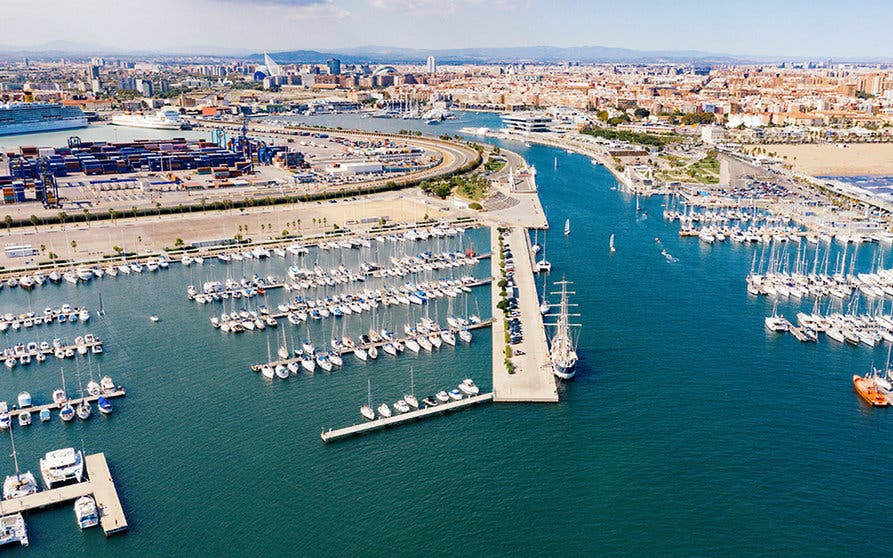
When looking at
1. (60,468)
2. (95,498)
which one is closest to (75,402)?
(60,468)

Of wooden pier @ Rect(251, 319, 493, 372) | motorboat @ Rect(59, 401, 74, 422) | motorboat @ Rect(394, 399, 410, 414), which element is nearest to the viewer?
motorboat @ Rect(59, 401, 74, 422)

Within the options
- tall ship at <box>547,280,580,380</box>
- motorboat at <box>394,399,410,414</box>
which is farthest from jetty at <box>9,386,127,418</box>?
tall ship at <box>547,280,580,380</box>

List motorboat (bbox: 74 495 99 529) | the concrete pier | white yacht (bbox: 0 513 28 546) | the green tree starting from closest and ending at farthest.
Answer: white yacht (bbox: 0 513 28 546), motorboat (bbox: 74 495 99 529), the concrete pier, the green tree

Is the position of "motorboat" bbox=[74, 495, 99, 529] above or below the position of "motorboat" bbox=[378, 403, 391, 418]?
below

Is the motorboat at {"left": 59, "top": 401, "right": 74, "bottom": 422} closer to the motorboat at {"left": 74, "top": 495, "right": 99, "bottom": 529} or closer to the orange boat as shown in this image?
the motorboat at {"left": 74, "top": 495, "right": 99, "bottom": 529}

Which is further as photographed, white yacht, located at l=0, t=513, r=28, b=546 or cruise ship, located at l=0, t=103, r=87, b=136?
cruise ship, located at l=0, t=103, r=87, b=136

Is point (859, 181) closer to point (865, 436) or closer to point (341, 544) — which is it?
point (865, 436)

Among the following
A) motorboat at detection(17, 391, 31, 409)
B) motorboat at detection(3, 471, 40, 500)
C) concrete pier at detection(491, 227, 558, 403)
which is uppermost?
concrete pier at detection(491, 227, 558, 403)
